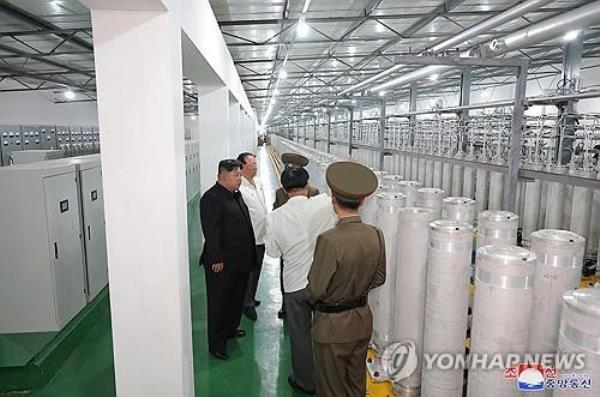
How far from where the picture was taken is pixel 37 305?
3.81m

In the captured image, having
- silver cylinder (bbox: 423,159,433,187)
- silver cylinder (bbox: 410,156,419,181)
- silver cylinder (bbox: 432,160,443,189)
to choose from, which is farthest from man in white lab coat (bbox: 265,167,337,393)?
silver cylinder (bbox: 410,156,419,181)

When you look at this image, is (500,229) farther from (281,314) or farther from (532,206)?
(281,314)

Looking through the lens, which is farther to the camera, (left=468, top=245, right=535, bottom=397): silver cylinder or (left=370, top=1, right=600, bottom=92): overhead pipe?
(left=370, top=1, right=600, bottom=92): overhead pipe

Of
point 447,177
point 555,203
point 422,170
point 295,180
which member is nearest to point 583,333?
point 295,180

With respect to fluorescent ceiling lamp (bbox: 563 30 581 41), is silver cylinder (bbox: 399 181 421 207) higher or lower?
lower

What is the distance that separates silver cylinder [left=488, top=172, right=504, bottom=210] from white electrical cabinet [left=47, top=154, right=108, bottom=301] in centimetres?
454

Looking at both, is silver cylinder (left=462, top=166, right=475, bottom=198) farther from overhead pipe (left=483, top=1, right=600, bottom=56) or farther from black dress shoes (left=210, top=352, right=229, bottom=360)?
black dress shoes (left=210, top=352, right=229, bottom=360)

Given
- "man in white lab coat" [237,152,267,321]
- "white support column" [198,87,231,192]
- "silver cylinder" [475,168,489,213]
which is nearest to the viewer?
"man in white lab coat" [237,152,267,321]

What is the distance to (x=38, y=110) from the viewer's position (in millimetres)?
18922

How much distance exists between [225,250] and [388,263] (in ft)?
4.50

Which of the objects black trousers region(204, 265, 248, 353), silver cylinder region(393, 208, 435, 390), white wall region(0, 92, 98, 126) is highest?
white wall region(0, 92, 98, 126)

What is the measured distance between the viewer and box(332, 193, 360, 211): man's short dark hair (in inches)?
91.8

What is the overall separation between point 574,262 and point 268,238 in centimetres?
193

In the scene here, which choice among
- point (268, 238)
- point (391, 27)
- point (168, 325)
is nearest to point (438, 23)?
point (391, 27)
